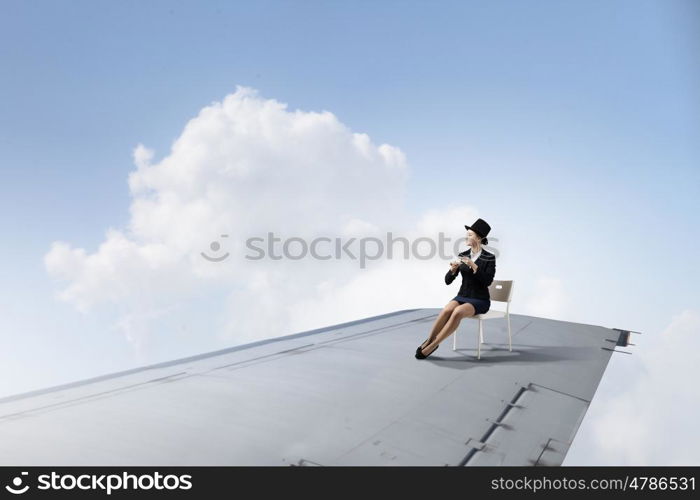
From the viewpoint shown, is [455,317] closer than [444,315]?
Yes

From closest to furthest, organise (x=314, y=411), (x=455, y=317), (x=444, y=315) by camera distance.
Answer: (x=314, y=411) < (x=455, y=317) < (x=444, y=315)

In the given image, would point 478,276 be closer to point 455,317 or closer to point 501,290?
point 455,317

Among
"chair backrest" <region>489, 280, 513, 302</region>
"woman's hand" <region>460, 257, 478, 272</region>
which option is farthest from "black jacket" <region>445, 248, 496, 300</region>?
"chair backrest" <region>489, 280, 513, 302</region>

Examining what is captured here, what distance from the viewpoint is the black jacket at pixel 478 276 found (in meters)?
3.72

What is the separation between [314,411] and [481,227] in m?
2.05

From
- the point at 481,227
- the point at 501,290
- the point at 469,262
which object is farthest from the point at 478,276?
the point at 501,290

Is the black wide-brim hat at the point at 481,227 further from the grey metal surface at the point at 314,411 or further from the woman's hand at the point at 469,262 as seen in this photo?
the grey metal surface at the point at 314,411

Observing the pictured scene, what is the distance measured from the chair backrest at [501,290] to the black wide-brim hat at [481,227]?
81cm

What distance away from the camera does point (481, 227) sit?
3.71 meters

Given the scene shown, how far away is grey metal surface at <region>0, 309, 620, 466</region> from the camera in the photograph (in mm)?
2047

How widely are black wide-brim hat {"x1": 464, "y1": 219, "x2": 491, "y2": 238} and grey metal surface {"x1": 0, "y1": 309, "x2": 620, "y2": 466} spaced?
1118 mm

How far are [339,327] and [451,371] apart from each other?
229 cm
